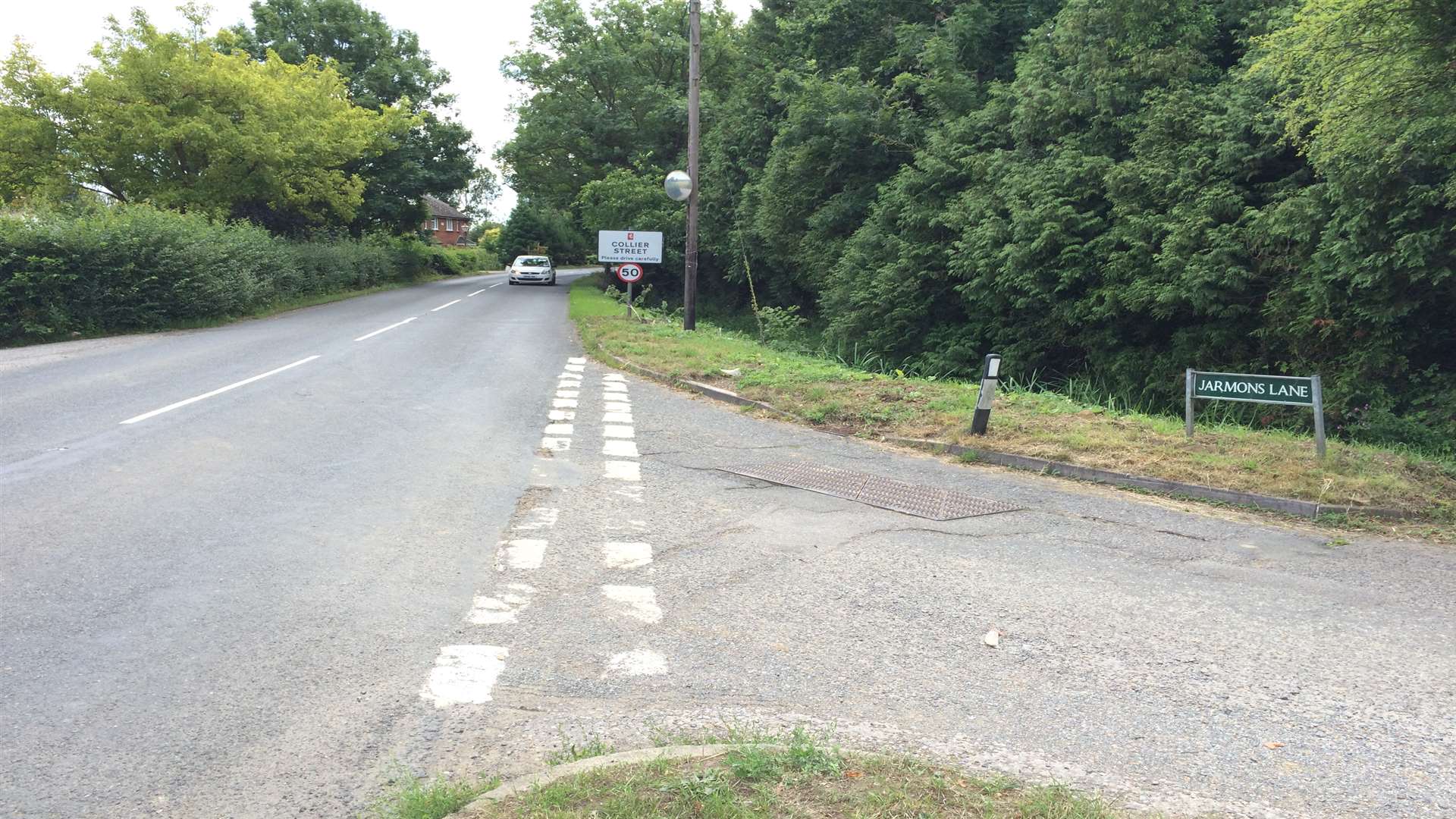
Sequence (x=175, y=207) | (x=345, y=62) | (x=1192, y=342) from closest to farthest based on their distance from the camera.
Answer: (x=1192, y=342) → (x=175, y=207) → (x=345, y=62)

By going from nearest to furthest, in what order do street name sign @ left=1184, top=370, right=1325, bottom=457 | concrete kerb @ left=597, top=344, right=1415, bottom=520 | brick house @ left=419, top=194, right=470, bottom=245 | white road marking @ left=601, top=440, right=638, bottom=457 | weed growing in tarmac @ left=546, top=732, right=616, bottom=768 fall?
1. weed growing in tarmac @ left=546, top=732, right=616, bottom=768
2. concrete kerb @ left=597, top=344, right=1415, bottom=520
3. street name sign @ left=1184, top=370, right=1325, bottom=457
4. white road marking @ left=601, top=440, right=638, bottom=457
5. brick house @ left=419, top=194, right=470, bottom=245

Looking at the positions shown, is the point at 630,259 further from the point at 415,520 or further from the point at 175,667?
the point at 175,667

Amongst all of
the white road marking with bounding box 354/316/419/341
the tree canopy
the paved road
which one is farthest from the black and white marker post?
the white road marking with bounding box 354/316/419/341

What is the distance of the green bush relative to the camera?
18.3 m

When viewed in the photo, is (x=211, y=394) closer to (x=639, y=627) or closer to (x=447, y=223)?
(x=639, y=627)

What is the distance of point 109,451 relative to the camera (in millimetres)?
8398

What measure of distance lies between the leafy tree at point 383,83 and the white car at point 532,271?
5990 millimetres

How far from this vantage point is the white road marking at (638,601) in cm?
497

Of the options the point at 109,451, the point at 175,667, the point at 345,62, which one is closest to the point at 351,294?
the point at 345,62

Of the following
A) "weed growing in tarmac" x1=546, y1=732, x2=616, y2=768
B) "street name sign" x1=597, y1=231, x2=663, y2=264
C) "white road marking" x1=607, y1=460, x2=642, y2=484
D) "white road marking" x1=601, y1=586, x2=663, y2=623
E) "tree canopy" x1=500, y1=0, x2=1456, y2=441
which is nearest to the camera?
"weed growing in tarmac" x1=546, y1=732, x2=616, y2=768

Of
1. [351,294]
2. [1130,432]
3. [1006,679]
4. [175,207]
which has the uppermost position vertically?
[175,207]

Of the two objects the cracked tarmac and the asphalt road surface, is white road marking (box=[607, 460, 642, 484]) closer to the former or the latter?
the asphalt road surface

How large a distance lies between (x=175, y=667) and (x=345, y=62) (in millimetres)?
46956

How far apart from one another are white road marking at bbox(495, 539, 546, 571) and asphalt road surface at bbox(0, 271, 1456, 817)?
29mm
